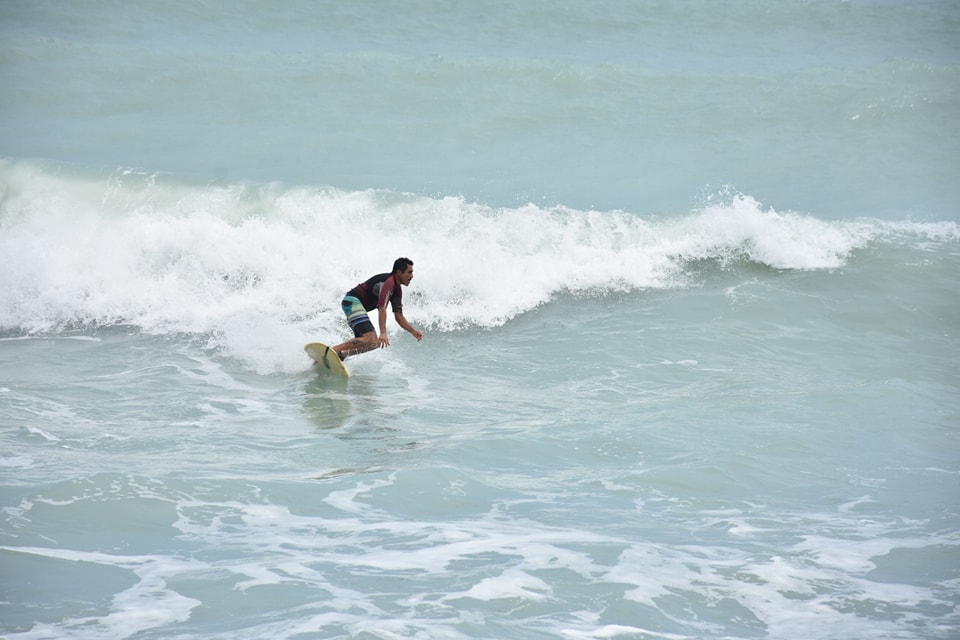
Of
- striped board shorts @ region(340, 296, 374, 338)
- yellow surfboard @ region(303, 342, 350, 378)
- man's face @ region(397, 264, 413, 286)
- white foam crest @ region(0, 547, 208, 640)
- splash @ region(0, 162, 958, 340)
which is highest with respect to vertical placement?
splash @ region(0, 162, 958, 340)

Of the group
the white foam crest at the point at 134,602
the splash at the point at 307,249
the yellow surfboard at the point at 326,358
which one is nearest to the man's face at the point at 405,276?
the yellow surfboard at the point at 326,358

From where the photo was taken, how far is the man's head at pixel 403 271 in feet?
32.7

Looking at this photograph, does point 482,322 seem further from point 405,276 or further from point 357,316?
point 405,276

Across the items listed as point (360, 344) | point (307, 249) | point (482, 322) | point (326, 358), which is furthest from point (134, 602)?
point (307, 249)

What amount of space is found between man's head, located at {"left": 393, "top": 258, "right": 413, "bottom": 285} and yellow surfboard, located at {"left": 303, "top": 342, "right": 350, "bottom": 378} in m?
1.07

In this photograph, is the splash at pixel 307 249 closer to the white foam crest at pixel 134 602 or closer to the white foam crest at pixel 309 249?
the white foam crest at pixel 309 249

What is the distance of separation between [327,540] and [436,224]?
8667mm

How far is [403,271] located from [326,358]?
1.31 meters

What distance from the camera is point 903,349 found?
11.5m

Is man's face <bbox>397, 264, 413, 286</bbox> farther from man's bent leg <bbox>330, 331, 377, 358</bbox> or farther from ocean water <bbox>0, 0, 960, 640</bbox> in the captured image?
ocean water <bbox>0, 0, 960, 640</bbox>

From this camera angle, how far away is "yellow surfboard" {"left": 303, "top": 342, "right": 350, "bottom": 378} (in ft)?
33.7

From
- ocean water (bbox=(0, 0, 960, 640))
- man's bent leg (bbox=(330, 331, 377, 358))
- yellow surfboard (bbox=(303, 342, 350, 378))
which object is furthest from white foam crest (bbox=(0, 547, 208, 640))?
man's bent leg (bbox=(330, 331, 377, 358))

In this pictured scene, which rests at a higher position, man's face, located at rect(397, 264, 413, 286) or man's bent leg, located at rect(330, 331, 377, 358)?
man's face, located at rect(397, 264, 413, 286)

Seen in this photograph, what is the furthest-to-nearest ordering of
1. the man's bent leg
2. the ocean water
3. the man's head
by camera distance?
the man's bent leg → the man's head → the ocean water
